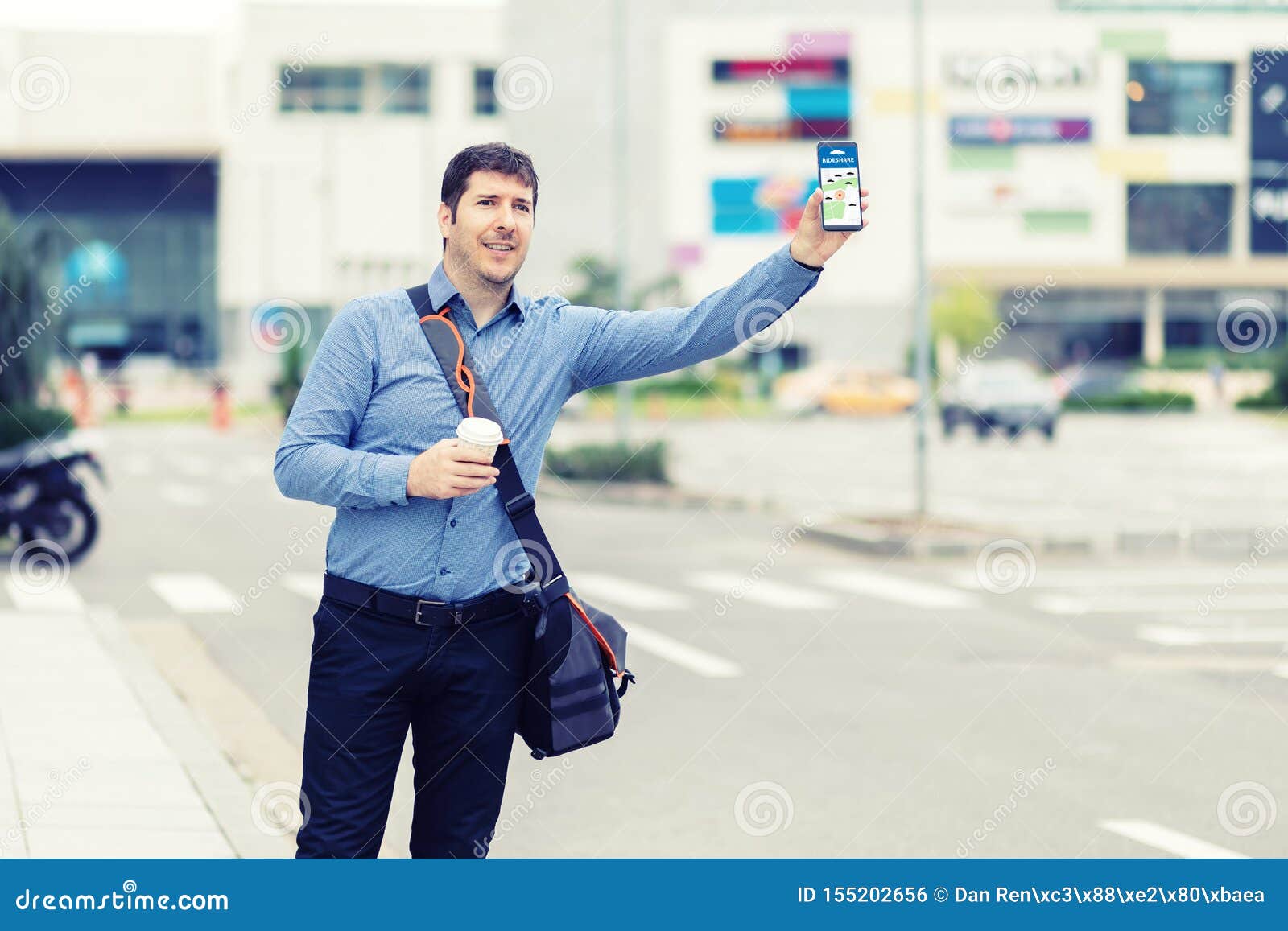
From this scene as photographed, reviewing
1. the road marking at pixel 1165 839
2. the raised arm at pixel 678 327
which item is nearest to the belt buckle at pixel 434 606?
the raised arm at pixel 678 327

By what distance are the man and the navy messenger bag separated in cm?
3

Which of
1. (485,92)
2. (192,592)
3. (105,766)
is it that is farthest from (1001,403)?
(485,92)

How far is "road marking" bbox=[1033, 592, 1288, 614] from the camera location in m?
12.2

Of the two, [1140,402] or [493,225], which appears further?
[1140,402]

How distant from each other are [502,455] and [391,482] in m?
0.26

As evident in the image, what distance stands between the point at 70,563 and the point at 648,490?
983 centimetres

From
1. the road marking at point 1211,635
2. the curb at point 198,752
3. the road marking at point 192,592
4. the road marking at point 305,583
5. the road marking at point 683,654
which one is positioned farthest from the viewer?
the road marking at point 305,583

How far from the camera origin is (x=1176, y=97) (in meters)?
65.9

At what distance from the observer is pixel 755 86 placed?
61.4 m

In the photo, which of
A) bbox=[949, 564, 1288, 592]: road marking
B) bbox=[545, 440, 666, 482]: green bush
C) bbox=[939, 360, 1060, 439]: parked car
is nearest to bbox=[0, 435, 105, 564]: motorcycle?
bbox=[949, 564, 1288, 592]: road marking

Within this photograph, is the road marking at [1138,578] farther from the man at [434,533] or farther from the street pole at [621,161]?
the man at [434,533]

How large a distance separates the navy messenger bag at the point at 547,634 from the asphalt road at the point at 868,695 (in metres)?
2.44

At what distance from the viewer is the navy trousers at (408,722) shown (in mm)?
3406

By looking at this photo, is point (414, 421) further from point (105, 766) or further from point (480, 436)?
point (105, 766)
